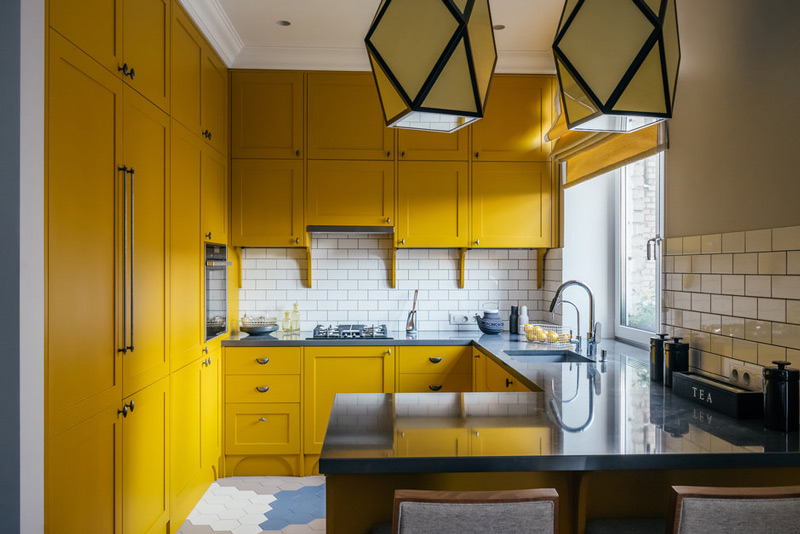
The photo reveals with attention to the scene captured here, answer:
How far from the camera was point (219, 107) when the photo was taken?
3.61 m

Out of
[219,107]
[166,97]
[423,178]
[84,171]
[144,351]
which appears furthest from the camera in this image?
[423,178]

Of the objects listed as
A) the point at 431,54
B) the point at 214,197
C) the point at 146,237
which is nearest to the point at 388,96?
the point at 431,54

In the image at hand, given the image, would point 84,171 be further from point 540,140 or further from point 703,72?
point 540,140

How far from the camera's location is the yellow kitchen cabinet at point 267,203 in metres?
3.82

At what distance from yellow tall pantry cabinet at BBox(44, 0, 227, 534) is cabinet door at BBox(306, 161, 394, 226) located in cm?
86

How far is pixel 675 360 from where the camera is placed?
217 centimetres

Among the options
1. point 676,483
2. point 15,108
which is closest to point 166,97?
point 15,108

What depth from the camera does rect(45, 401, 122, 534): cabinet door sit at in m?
1.70

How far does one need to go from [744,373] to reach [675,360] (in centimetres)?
29

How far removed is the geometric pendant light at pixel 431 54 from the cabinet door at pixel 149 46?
1359 mm

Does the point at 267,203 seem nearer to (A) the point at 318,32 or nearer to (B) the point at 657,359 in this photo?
(A) the point at 318,32

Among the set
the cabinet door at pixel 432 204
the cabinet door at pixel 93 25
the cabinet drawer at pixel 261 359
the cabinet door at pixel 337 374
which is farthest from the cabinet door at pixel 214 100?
the cabinet door at pixel 337 374

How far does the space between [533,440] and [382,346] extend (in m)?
2.28

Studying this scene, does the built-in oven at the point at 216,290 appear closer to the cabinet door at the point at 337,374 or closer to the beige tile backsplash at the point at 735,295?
the cabinet door at the point at 337,374
